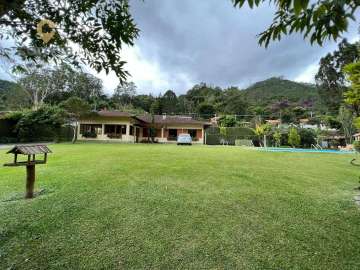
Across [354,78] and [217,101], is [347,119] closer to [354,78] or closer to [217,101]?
[354,78]

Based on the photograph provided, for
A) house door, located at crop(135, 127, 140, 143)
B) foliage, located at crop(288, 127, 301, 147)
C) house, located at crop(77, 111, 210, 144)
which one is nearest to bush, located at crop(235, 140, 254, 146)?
foliage, located at crop(288, 127, 301, 147)

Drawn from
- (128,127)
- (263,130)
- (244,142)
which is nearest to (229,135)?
(244,142)

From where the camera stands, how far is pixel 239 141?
85.7 feet

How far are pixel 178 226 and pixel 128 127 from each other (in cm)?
2242

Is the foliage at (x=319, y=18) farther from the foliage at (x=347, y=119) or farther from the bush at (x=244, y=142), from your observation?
the foliage at (x=347, y=119)

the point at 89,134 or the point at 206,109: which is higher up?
the point at 206,109

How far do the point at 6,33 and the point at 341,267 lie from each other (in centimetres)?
401

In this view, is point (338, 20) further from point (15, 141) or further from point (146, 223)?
point (15, 141)

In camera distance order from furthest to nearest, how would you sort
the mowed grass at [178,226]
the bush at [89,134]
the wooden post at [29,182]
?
1. the bush at [89,134]
2. the wooden post at [29,182]
3. the mowed grass at [178,226]

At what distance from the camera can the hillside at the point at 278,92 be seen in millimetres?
51188

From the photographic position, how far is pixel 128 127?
80.6 feet

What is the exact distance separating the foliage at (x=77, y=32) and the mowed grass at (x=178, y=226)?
6.25 feet

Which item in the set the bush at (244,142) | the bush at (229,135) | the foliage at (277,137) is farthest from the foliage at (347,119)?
the bush at (244,142)

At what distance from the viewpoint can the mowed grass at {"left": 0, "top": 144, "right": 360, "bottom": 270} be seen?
227cm
